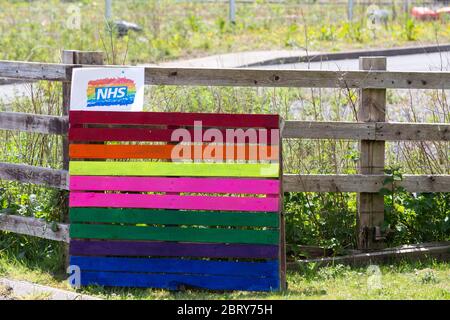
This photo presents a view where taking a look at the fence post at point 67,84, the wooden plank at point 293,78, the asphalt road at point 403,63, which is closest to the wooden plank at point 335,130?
the wooden plank at point 293,78

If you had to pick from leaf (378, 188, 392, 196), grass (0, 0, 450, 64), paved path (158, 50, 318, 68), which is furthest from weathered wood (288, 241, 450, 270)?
grass (0, 0, 450, 64)

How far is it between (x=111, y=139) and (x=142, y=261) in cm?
95

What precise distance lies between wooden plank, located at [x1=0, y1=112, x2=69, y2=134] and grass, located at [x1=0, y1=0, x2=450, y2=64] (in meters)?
9.47

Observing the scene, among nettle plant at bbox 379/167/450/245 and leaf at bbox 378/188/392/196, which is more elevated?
leaf at bbox 378/188/392/196

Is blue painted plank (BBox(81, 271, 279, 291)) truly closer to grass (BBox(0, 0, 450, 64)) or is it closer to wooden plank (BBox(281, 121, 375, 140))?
wooden plank (BBox(281, 121, 375, 140))

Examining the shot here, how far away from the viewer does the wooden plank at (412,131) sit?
766cm

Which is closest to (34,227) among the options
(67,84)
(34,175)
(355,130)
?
(34,175)

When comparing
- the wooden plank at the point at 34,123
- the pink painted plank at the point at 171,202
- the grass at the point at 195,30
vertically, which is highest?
the grass at the point at 195,30

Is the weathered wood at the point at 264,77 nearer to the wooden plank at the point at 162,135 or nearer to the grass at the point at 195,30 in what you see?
the wooden plank at the point at 162,135

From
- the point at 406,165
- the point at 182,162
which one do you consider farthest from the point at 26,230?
the point at 406,165

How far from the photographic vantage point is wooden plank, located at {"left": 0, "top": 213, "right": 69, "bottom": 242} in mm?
7293

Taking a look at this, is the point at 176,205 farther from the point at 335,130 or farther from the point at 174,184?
the point at 335,130

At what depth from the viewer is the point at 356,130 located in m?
7.66

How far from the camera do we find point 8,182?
8500 mm
